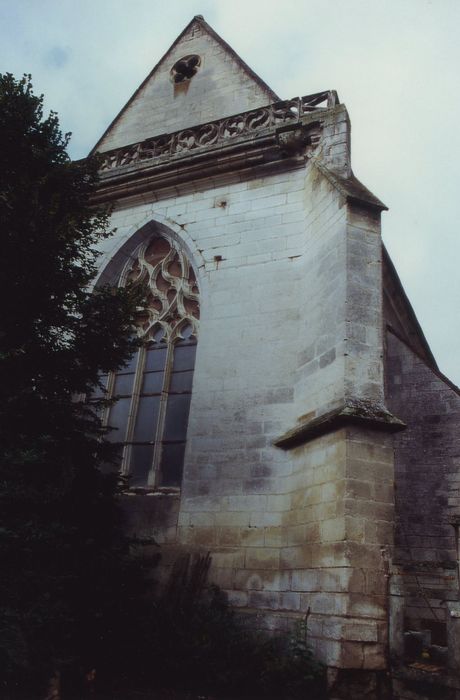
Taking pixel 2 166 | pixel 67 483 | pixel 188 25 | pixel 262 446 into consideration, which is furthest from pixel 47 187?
pixel 188 25

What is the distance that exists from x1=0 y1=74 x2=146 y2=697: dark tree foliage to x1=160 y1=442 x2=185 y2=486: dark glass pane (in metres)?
1.08

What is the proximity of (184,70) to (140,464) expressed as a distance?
24.4 feet

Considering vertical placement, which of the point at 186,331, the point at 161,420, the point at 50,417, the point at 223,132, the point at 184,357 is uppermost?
the point at 223,132

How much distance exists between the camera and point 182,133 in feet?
31.2

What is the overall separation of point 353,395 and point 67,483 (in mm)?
2790

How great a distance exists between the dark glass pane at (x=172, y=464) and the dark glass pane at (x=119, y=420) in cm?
77

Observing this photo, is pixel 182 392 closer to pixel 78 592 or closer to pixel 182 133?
pixel 78 592

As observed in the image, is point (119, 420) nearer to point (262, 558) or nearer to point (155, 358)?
point (155, 358)

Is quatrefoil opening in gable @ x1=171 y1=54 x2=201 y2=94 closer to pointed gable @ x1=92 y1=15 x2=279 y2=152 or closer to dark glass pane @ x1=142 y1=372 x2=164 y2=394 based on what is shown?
pointed gable @ x1=92 y1=15 x2=279 y2=152

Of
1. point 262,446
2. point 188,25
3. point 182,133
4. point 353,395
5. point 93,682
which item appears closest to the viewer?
point 93,682

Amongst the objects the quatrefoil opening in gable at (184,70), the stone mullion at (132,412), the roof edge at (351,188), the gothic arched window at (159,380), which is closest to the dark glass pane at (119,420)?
the gothic arched window at (159,380)

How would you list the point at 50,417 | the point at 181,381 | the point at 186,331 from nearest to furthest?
the point at 50,417 → the point at 181,381 → the point at 186,331

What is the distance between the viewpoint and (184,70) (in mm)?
11109

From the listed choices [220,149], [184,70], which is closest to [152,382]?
[220,149]
